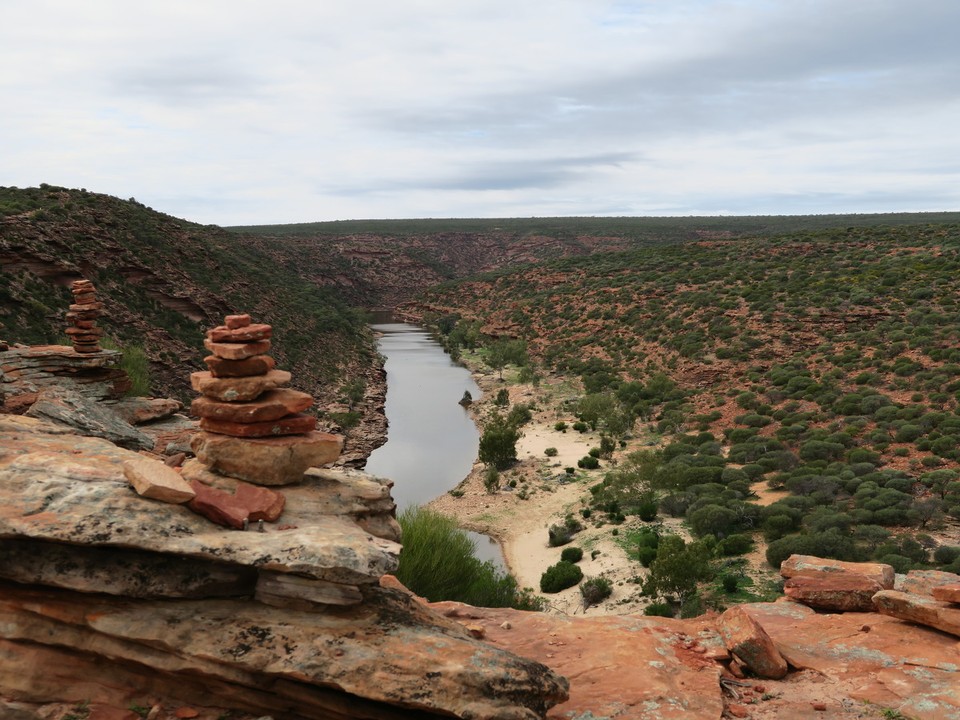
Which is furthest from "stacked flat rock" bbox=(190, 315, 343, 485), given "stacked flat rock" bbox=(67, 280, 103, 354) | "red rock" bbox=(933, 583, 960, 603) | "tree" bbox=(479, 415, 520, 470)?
"tree" bbox=(479, 415, 520, 470)

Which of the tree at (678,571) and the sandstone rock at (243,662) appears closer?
the sandstone rock at (243,662)

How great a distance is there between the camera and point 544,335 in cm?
8156

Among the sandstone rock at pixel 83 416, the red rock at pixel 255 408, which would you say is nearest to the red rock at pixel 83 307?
the sandstone rock at pixel 83 416

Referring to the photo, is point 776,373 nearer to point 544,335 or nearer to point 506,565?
point 506,565

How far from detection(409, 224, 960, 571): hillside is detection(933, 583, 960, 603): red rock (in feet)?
33.5

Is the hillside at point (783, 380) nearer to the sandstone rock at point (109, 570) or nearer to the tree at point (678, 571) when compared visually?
the tree at point (678, 571)

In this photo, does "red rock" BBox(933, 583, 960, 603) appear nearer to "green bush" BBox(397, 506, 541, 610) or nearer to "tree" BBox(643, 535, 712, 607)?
"tree" BBox(643, 535, 712, 607)

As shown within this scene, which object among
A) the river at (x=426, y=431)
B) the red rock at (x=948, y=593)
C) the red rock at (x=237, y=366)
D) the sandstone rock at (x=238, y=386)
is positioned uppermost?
the red rock at (x=237, y=366)

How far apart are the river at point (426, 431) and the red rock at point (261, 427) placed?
22.6m

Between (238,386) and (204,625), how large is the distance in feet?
13.8

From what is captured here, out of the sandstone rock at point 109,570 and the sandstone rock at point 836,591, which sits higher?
the sandstone rock at point 109,570

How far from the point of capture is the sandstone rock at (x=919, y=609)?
1213 cm

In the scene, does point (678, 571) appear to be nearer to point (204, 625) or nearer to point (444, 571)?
point (444, 571)

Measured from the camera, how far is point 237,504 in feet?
31.6
